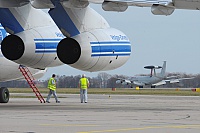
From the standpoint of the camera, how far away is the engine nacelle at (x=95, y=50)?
25.7m

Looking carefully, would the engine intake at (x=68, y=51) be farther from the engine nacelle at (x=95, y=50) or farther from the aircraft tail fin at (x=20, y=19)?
the aircraft tail fin at (x=20, y=19)

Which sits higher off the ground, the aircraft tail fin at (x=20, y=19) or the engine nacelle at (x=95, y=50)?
the aircraft tail fin at (x=20, y=19)

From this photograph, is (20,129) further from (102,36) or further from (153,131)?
(102,36)

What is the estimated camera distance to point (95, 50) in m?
26.0

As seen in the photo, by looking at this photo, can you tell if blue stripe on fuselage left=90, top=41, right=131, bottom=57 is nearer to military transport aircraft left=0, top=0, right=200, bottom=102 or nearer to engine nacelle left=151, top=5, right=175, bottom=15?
military transport aircraft left=0, top=0, right=200, bottom=102

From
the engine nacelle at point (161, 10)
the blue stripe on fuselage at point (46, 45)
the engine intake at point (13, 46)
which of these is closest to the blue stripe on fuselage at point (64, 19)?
the blue stripe on fuselage at point (46, 45)

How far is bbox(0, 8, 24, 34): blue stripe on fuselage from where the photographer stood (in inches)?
1041

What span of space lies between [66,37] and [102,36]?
140 centimetres

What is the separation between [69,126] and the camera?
16734mm

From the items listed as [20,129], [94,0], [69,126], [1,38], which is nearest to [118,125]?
[69,126]

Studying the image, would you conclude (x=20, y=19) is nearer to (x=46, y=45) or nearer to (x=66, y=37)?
(x=46, y=45)

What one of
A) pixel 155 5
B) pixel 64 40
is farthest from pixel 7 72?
pixel 155 5

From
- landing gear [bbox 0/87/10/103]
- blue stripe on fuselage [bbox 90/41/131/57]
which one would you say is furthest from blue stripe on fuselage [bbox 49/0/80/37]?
landing gear [bbox 0/87/10/103]

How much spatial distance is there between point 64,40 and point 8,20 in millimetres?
2380
